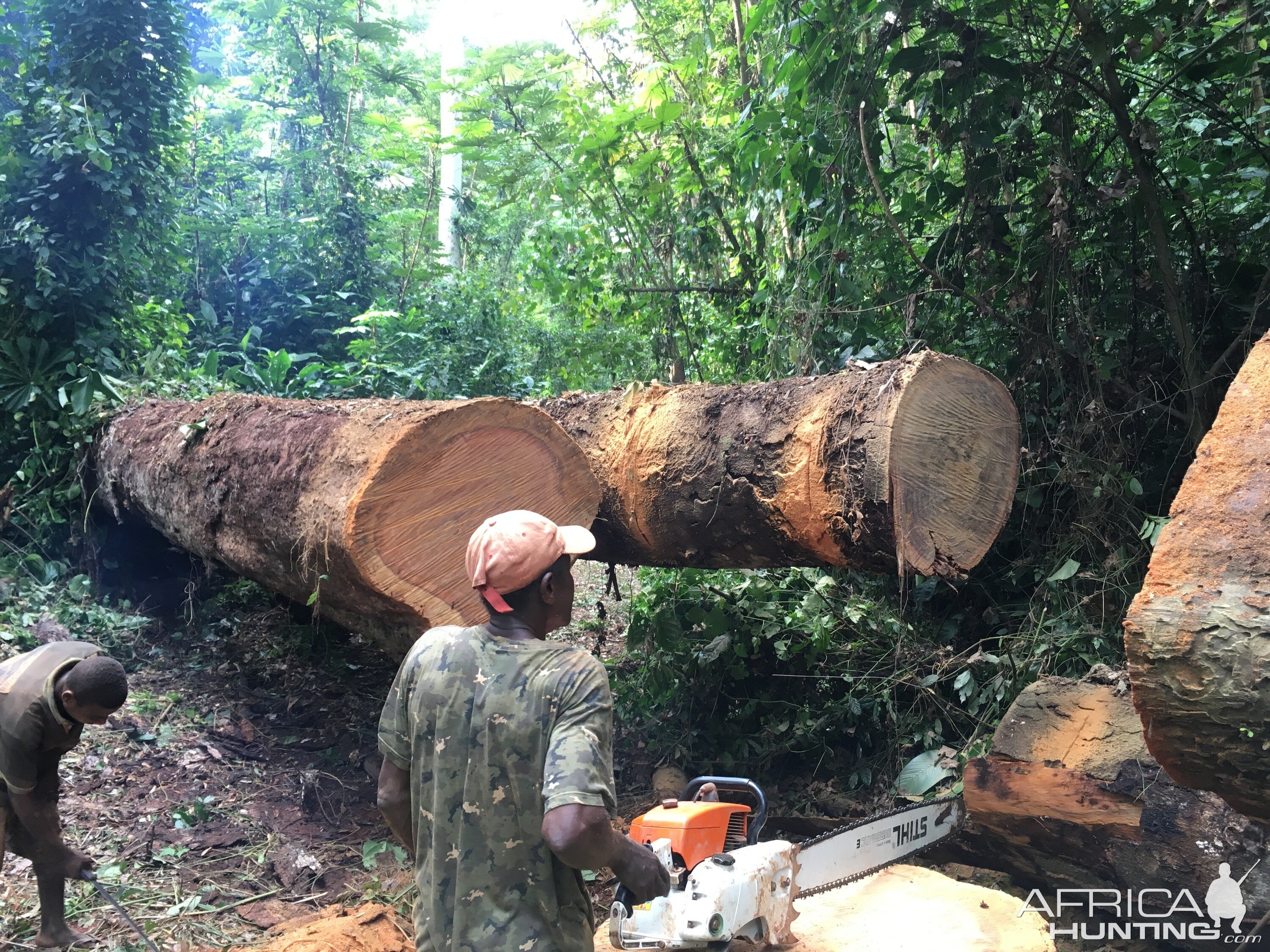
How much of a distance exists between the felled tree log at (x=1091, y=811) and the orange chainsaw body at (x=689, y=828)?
1.27 metres

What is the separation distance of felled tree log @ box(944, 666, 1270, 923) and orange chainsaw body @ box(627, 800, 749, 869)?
1268 millimetres

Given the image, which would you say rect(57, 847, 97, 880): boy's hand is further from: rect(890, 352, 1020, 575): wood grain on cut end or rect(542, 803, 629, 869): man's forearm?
rect(890, 352, 1020, 575): wood grain on cut end

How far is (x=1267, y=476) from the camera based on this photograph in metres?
2.01

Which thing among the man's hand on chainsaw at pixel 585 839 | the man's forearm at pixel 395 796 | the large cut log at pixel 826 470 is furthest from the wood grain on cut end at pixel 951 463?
the man's forearm at pixel 395 796

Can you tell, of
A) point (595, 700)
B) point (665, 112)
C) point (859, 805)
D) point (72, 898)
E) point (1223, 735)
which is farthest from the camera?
point (665, 112)

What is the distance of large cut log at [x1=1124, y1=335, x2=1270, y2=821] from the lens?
183cm

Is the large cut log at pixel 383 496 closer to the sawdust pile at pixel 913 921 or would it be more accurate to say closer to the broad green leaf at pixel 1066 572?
the sawdust pile at pixel 913 921

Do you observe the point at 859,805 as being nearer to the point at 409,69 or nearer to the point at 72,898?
the point at 72,898

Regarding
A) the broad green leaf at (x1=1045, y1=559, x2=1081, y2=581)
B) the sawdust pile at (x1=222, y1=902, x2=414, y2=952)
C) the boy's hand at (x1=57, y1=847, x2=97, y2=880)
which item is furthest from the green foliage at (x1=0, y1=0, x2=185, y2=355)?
the broad green leaf at (x1=1045, y1=559, x2=1081, y2=581)

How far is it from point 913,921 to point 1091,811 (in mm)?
856

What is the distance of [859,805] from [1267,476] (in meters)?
2.71

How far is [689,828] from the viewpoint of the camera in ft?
7.94

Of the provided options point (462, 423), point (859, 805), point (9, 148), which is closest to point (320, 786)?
point (462, 423)

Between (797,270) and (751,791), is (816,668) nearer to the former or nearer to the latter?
(751,791)
